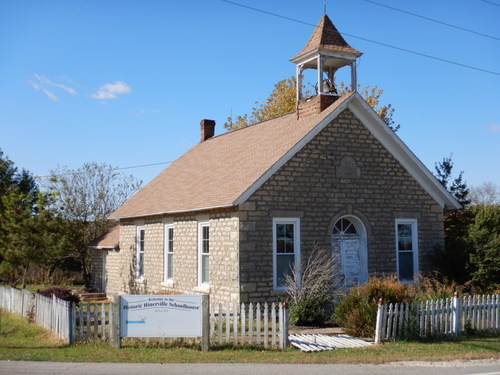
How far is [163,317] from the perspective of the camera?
37.5 feet

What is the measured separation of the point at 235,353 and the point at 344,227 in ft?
25.1

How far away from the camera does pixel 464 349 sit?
460 inches

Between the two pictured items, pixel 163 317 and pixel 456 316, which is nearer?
pixel 163 317

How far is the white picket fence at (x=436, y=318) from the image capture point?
12.4m

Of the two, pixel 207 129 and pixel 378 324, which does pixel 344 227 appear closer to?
pixel 378 324

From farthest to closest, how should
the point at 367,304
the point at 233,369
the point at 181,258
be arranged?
1. the point at 181,258
2. the point at 367,304
3. the point at 233,369

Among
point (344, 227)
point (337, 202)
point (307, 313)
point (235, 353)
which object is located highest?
Answer: point (337, 202)

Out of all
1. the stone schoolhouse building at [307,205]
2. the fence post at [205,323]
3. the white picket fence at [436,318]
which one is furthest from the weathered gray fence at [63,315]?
the white picket fence at [436,318]

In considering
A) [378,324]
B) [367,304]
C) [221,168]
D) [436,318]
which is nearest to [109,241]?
[221,168]

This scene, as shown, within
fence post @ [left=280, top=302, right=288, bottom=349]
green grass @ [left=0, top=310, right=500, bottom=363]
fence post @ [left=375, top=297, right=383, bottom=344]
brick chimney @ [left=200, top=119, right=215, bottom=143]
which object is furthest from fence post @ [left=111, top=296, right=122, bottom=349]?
brick chimney @ [left=200, top=119, right=215, bottom=143]

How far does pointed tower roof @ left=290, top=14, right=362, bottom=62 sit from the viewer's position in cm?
1864

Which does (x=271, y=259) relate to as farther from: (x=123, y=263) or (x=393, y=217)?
(x=123, y=263)

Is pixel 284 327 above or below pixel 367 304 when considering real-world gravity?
below

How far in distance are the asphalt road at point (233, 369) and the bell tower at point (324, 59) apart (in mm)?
10336
